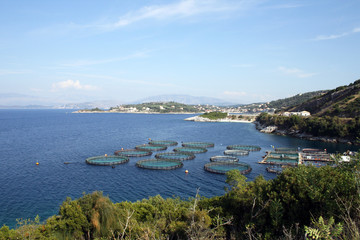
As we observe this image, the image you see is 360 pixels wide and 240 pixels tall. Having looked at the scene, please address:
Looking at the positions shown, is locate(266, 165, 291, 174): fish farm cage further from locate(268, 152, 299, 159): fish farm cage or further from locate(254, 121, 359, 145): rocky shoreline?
locate(254, 121, 359, 145): rocky shoreline

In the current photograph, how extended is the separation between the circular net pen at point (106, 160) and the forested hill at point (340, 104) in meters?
84.6

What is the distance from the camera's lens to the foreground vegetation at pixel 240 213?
18281mm

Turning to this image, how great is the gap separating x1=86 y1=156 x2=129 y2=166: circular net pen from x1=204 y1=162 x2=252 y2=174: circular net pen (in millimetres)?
20233

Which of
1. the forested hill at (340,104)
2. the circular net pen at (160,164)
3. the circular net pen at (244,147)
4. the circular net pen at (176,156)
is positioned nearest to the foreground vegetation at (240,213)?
the circular net pen at (160,164)

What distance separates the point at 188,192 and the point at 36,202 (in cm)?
2222

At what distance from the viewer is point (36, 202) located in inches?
1508

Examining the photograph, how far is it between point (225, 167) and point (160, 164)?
14.5 metres

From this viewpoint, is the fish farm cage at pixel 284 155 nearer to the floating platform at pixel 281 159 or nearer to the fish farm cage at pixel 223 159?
the floating platform at pixel 281 159

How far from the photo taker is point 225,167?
56531 millimetres

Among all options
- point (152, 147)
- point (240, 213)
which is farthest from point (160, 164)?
point (240, 213)

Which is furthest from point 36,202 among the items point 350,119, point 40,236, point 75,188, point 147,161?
point 350,119

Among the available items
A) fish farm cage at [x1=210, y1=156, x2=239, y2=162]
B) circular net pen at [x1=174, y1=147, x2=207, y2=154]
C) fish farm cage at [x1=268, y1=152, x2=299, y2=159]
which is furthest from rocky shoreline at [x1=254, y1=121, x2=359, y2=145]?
circular net pen at [x1=174, y1=147, x2=207, y2=154]

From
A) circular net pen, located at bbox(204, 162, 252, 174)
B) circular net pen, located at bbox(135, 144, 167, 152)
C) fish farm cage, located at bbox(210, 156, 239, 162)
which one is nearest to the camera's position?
circular net pen, located at bbox(204, 162, 252, 174)

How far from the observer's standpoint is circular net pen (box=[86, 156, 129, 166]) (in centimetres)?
6019
